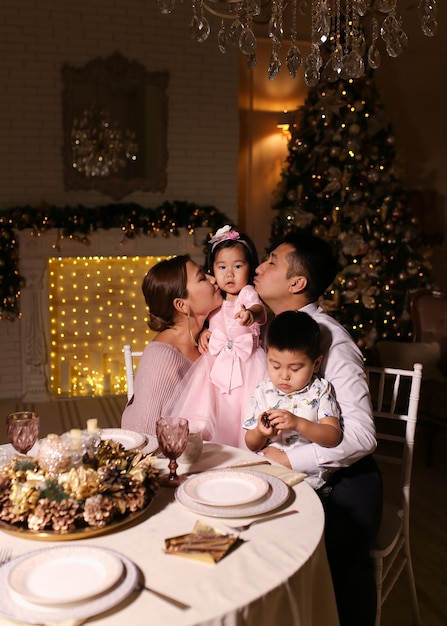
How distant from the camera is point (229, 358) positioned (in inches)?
93.7

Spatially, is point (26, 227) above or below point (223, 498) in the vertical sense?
above

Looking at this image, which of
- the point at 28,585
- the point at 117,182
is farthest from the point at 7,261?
the point at 28,585

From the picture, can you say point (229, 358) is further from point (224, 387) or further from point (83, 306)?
point (83, 306)

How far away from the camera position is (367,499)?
2.10m

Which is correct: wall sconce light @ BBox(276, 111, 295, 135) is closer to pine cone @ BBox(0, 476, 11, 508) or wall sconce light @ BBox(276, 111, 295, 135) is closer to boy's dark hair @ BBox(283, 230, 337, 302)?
boy's dark hair @ BBox(283, 230, 337, 302)

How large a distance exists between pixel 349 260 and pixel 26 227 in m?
2.79

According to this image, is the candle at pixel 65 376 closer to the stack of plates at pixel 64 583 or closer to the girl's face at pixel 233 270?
the girl's face at pixel 233 270

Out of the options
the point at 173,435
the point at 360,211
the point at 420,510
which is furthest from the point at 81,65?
the point at 173,435

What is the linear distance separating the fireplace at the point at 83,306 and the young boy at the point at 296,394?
161 inches

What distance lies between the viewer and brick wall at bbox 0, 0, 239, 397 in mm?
5660

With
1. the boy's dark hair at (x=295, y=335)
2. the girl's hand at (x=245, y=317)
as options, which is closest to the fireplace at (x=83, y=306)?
the girl's hand at (x=245, y=317)

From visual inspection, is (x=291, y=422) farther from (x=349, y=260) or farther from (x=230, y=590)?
(x=349, y=260)

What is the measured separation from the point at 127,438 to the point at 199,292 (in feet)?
2.36

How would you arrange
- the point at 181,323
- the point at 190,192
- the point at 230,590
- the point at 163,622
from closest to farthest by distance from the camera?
the point at 163,622 < the point at 230,590 < the point at 181,323 < the point at 190,192
